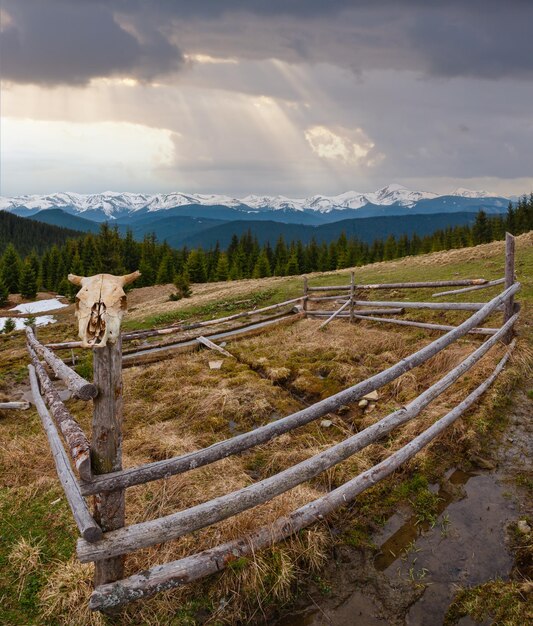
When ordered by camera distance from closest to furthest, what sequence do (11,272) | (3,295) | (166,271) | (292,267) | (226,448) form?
1. (226,448)
2. (3,295)
3. (11,272)
4. (166,271)
5. (292,267)

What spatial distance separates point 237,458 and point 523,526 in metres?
3.92

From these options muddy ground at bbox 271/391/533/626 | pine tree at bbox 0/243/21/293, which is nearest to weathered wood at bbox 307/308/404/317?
muddy ground at bbox 271/391/533/626

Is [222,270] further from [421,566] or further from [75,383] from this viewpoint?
[421,566]

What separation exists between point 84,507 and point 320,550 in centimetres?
239

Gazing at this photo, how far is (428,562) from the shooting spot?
12.9ft

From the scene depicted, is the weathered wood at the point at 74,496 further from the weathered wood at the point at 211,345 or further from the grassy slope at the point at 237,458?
the weathered wood at the point at 211,345

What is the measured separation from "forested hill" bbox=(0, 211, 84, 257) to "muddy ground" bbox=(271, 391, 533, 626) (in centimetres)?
17019

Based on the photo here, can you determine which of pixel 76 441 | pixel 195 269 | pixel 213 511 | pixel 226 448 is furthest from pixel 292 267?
pixel 76 441

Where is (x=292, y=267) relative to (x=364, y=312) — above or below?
above

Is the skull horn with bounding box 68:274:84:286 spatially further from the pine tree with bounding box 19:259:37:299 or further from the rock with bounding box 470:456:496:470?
the pine tree with bounding box 19:259:37:299

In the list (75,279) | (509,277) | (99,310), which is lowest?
(509,277)

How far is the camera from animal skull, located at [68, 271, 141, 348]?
287 centimetres

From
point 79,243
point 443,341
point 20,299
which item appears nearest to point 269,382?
point 443,341

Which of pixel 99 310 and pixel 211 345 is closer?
pixel 99 310
